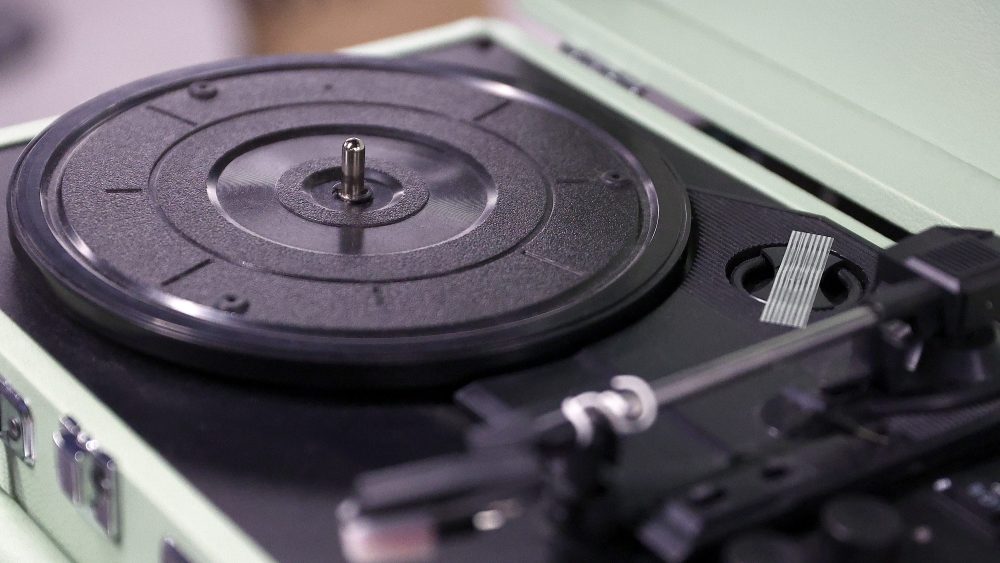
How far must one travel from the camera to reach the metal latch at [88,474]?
30.0 inches

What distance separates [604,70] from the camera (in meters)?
1.27

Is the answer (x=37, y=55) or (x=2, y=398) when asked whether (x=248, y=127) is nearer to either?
(x=2, y=398)

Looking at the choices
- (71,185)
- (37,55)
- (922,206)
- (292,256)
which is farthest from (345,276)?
(37,55)

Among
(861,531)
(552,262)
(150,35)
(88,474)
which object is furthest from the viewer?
(150,35)

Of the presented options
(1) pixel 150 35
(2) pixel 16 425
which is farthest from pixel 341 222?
(1) pixel 150 35

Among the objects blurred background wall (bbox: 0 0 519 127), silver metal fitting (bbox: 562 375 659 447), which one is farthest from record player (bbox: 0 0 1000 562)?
blurred background wall (bbox: 0 0 519 127)

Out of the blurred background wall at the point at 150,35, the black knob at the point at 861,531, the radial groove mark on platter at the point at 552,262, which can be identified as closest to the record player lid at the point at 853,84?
the radial groove mark on platter at the point at 552,262

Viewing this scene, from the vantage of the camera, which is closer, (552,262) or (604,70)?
(552,262)

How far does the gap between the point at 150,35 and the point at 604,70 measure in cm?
150

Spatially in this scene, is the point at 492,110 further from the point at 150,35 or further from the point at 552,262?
the point at 150,35

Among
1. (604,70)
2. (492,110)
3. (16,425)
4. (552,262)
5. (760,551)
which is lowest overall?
(760,551)

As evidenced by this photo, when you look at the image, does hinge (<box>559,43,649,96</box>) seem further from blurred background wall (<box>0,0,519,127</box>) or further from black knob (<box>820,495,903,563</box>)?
blurred background wall (<box>0,0,519,127</box>)

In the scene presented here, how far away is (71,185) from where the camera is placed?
36.3 inches

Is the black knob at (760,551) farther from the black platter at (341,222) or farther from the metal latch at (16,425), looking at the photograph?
the metal latch at (16,425)
